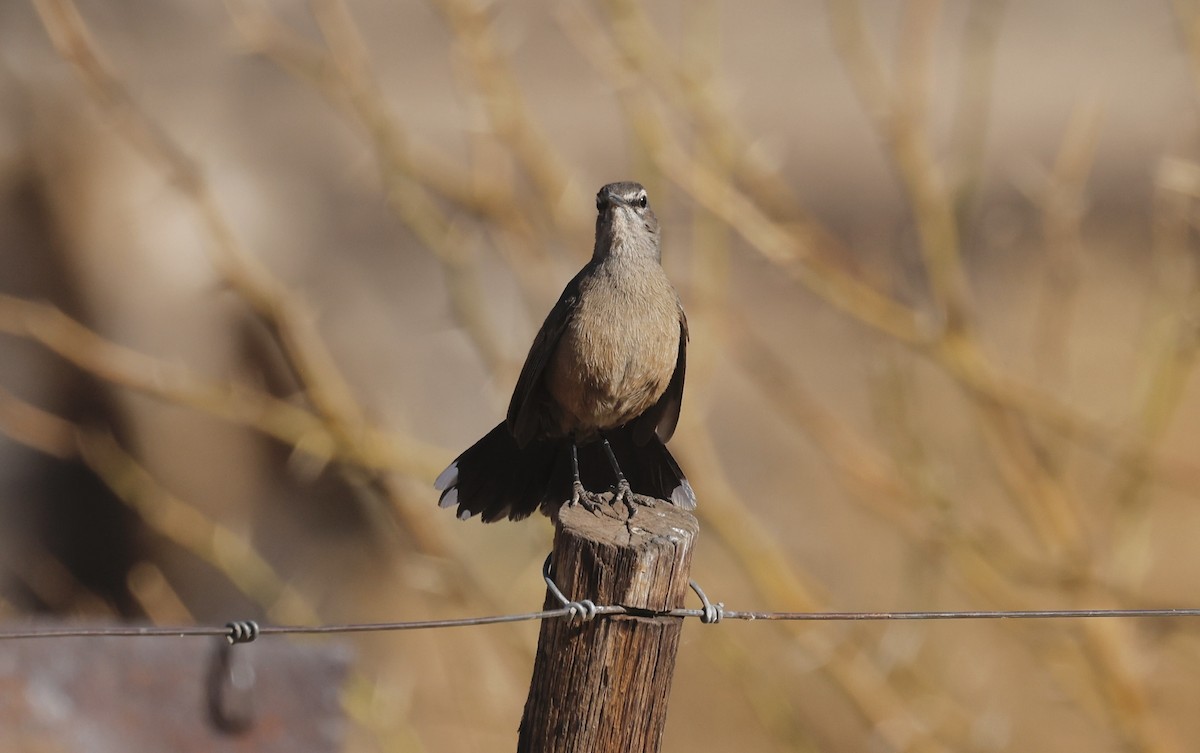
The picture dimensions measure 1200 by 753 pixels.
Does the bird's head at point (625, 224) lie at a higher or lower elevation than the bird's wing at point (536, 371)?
higher

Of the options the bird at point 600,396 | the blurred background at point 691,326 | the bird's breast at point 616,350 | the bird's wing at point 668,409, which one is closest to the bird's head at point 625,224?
the bird at point 600,396

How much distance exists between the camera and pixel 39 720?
3.39 meters

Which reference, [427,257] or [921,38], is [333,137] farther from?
[921,38]

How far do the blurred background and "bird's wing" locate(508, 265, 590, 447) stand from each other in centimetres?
178

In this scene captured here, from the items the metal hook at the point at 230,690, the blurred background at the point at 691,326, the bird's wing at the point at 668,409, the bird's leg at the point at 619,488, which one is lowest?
the metal hook at the point at 230,690

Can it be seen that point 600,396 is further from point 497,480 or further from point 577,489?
A: point 497,480

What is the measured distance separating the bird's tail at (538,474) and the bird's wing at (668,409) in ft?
0.22

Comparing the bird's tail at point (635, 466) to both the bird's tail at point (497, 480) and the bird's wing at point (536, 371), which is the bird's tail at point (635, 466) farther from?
the bird's wing at point (536, 371)

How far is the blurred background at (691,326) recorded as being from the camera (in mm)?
5617

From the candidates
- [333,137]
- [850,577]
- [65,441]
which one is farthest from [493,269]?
[850,577]

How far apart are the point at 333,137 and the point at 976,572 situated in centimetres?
591

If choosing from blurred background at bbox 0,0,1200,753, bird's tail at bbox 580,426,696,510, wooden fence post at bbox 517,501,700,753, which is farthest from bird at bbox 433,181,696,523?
blurred background at bbox 0,0,1200,753

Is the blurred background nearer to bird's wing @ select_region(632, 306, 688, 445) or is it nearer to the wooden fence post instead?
bird's wing @ select_region(632, 306, 688, 445)

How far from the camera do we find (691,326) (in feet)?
20.3
